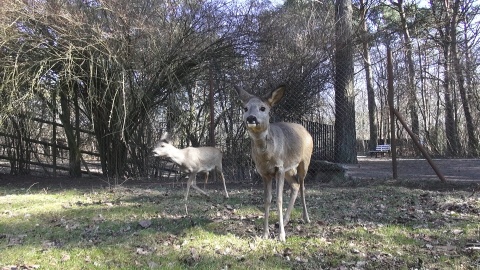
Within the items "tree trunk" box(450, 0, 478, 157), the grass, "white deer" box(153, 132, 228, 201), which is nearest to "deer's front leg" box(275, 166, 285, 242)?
the grass

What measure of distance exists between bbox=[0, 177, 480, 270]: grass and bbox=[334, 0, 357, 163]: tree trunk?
2.82 meters

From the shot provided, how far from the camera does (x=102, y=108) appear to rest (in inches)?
434

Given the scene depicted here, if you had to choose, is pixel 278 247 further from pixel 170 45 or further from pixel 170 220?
pixel 170 45

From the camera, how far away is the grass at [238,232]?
4254mm

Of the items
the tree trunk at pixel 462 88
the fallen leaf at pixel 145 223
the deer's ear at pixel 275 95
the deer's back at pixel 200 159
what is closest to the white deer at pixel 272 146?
the deer's ear at pixel 275 95

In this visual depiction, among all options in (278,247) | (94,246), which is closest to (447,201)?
(278,247)

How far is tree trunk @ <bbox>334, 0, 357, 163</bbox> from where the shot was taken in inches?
400

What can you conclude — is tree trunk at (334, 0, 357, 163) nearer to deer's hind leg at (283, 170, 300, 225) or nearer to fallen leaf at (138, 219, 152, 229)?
deer's hind leg at (283, 170, 300, 225)

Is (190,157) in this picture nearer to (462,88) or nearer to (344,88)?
(344,88)

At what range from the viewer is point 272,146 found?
4.97 metres

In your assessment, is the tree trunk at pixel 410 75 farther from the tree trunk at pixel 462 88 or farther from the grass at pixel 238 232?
the grass at pixel 238 232

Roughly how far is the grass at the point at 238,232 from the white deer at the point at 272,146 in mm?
565

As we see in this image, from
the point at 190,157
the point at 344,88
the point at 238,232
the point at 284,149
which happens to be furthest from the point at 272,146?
the point at 344,88

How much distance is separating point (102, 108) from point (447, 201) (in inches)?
325
